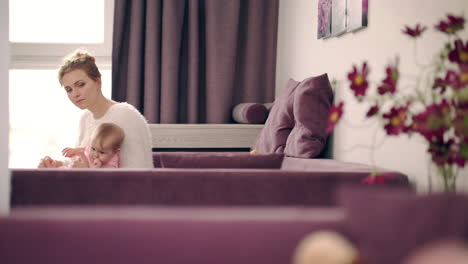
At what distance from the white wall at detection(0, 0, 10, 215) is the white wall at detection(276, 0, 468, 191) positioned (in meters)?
1.30

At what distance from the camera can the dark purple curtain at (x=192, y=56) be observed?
4.58 meters

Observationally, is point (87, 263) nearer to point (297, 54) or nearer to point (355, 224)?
point (355, 224)

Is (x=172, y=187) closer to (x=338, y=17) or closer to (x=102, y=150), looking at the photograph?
(x=102, y=150)

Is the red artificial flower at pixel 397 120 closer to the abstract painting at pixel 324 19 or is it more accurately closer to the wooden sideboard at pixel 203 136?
the abstract painting at pixel 324 19

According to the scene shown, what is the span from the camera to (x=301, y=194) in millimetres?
1795

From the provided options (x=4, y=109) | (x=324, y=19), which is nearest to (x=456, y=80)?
(x=4, y=109)

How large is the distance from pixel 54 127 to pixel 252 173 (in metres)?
3.58

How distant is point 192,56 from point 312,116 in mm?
1835

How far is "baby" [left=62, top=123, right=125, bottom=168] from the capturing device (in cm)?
242

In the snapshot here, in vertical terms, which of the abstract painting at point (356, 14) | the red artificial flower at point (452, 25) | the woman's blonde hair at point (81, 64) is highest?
the abstract painting at point (356, 14)

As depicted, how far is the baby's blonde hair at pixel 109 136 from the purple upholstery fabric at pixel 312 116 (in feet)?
3.22

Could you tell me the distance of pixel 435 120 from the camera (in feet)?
4.26

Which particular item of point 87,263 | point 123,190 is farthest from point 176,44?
point 87,263

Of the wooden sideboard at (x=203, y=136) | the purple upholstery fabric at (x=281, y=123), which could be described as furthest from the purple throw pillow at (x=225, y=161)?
the wooden sideboard at (x=203, y=136)
